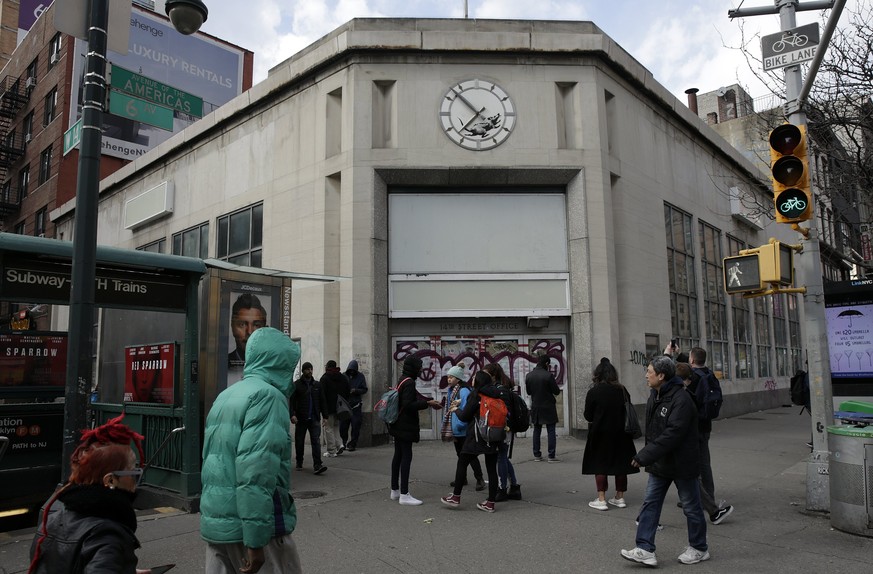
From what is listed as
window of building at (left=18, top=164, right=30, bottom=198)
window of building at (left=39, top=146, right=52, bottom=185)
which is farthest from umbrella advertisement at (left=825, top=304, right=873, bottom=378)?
window of building at (left=18, top=164, right=30, bottom=198)

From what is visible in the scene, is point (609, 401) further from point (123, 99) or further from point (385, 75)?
point (385, 75)

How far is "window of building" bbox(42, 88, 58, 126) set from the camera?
3253cm

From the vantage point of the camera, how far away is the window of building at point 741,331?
20.9m

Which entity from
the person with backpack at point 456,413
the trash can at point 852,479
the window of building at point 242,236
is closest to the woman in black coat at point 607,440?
the person with backpack at point 456,413

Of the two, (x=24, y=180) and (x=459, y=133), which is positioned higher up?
(x=24, y=180)

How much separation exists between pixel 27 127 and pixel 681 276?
1414 inches

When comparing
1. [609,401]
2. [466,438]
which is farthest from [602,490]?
[466,438]

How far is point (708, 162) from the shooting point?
2011 centimetres

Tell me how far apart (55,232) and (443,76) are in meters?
24.0

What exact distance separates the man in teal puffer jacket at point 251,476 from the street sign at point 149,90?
4.52 m

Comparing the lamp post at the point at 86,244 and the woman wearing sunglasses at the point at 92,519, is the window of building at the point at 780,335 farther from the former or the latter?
the woman wearing sunglasses at the point at 92,519

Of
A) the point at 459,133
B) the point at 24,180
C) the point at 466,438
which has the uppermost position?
the point at 24,180

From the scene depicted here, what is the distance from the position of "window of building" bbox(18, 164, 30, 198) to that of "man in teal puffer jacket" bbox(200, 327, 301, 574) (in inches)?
1505

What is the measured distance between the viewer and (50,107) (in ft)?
109
